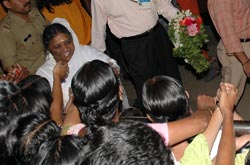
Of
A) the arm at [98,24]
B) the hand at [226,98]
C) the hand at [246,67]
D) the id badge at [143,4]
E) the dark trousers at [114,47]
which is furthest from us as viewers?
the dark trousers at [114,47]

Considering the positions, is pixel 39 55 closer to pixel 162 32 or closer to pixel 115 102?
pixel 162 32

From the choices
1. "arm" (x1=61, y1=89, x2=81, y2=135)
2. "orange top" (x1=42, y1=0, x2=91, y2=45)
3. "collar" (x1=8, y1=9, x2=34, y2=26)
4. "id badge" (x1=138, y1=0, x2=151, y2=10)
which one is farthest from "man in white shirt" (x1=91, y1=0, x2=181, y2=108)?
"arm" (x1=61, y1=89, x2=81, y2=135)

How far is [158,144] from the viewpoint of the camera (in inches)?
66.4

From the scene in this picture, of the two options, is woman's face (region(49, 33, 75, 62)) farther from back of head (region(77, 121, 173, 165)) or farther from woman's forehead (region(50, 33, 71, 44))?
back of head (region(77, 121, 173, 165))

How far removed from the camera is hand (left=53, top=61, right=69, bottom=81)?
126 inches

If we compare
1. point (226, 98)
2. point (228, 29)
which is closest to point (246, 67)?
point (228, 29)

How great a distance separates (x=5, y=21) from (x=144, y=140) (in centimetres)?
260

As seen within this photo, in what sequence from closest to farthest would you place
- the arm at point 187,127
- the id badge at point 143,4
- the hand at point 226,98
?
the hand at point 226,98 < the arm at point 187,127 < the id badge at point 143,4

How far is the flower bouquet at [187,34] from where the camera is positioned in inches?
154

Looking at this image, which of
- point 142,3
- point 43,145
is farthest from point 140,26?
point 43,145

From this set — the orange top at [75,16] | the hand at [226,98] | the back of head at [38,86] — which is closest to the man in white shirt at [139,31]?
the orange top at [75,16]

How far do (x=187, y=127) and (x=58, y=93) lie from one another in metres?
1.20

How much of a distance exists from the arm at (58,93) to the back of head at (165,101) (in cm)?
77

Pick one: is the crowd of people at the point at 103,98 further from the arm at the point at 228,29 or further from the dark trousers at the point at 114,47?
the dark trousers at the point at 114,47
